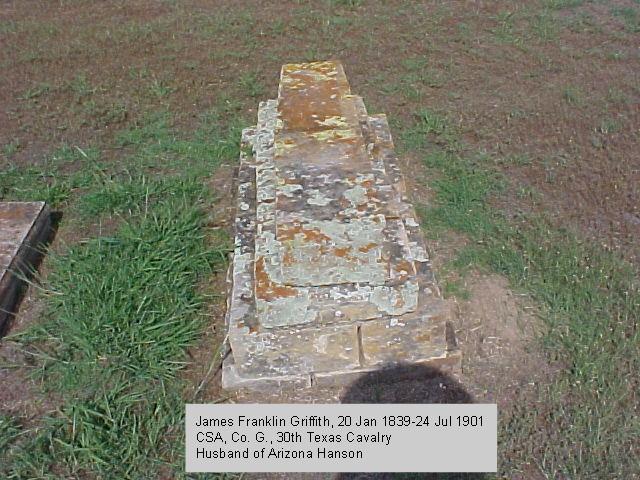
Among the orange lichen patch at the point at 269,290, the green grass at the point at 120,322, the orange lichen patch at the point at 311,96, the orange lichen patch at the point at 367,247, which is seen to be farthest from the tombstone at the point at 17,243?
the orange lichen patch at the point at 367,247

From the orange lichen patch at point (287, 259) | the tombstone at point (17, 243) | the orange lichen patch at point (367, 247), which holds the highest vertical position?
the orange lichen patch at point (367, 247)

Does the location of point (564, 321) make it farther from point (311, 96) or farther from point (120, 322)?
point (120, 322)

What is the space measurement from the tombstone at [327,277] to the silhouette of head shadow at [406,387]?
0.05m

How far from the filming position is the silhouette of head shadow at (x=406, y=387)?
2943 millimetres

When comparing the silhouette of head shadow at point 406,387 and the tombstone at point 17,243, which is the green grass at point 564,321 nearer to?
the silhouette of head shadow at point 406,387

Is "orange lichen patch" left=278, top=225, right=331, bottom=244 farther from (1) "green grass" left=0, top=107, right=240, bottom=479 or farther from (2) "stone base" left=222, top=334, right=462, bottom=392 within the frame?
A: (1) "green grass" left=0, top=107, right=240, bottom=479

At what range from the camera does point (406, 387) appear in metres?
2.98

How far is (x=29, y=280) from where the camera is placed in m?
3.70

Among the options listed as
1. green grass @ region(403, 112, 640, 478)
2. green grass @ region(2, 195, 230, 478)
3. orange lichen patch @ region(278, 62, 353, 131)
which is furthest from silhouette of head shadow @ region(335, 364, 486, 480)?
orange lichen patch @ region(278, 62, 353, 131)

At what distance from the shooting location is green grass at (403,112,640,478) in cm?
270

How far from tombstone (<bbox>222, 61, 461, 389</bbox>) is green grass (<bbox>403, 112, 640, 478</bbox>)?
0.51m

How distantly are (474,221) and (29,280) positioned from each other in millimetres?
2757

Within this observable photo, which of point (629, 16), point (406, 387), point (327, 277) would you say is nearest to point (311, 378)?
point (406, 387)

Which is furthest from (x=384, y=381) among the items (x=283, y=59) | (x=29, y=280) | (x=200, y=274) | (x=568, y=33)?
(x=568, y=33)
